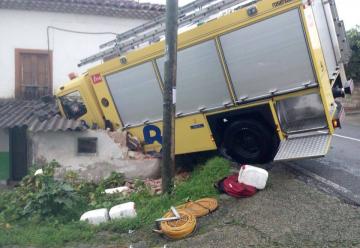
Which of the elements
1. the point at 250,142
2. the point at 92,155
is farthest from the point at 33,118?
the point at 250,142

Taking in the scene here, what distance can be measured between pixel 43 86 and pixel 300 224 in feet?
36.4

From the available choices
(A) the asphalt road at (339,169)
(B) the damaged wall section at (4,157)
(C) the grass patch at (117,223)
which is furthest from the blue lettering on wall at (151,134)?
(B) the damaged wall section at (4,157)

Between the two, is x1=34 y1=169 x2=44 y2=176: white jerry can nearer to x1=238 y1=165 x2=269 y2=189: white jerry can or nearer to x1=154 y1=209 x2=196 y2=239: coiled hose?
x1=154 y1=209 x2=196 y2=239: coiled hose

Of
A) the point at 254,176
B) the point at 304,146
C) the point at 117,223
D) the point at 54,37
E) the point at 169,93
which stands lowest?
the point at 117,223

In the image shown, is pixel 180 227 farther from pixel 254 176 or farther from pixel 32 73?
pixel 32 73

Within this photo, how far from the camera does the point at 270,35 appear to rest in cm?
762

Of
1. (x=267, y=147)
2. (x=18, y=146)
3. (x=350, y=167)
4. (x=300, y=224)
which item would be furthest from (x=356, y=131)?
(x=18, y=146)

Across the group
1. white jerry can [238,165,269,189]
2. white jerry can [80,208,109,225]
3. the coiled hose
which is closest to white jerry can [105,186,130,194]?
white jerry can [80,208,109,225]

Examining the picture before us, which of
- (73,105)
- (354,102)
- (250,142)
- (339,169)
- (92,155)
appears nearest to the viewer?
(339,169)

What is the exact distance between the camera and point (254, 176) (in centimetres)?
728

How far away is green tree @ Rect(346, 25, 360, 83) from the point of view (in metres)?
19.4

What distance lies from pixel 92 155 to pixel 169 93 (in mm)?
3036

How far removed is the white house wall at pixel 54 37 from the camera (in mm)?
14539

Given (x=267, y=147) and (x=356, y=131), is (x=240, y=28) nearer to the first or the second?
(x=267, y=147)
